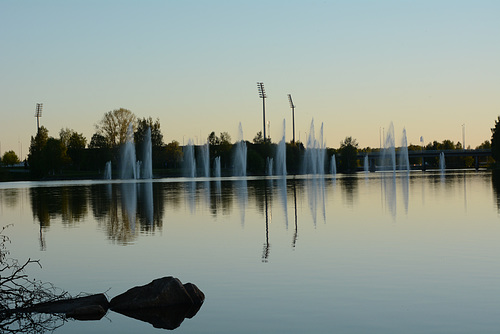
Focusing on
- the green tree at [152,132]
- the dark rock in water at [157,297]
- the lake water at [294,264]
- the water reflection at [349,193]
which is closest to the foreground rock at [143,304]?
the dark rock in water at [157,297]

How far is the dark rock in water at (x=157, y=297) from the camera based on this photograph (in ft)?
38.8

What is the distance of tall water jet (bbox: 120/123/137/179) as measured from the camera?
11166cm

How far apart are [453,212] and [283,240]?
39.2 feet

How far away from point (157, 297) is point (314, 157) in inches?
4087

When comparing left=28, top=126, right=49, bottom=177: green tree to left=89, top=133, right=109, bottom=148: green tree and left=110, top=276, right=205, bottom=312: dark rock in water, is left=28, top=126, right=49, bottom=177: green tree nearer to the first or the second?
left=89, top=133, right=109, bottom=148: green tree

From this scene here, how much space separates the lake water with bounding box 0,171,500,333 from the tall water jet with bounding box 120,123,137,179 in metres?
81.6

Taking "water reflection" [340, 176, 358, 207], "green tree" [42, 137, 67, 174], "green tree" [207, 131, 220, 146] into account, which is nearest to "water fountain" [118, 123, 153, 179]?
"green tree" [42, 137, 67, 174]

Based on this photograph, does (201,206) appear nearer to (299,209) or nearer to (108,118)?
(299,209)

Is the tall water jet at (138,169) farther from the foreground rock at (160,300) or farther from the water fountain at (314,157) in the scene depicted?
the foreground rock at (160,300)

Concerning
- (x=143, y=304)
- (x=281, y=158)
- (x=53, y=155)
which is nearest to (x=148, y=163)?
(x=53, y=155)

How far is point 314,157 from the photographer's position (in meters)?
115

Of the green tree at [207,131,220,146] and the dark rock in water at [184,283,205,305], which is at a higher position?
the green tree at [207,131,220,146]

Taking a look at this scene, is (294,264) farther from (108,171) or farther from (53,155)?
(53,155)

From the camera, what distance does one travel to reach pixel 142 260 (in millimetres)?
16828
